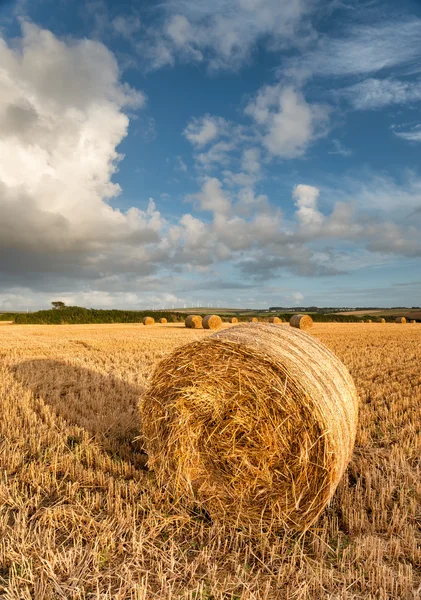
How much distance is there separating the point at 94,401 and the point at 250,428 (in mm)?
3890

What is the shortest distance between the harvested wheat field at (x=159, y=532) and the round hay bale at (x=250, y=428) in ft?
0.64

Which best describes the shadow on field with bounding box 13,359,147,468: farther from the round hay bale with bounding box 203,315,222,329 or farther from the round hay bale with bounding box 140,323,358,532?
the round hay bale with bounding box 203,315,222,329

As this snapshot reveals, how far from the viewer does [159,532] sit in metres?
3.27

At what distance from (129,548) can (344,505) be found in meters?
1.88

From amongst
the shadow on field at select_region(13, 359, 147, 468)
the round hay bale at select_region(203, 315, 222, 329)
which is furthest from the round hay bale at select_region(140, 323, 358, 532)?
the round hay bale at select_region(203, 315, 222, 329)

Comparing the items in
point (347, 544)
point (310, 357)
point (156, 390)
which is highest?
point (310, 357)

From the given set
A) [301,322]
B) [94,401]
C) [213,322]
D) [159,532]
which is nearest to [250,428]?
[159,532]

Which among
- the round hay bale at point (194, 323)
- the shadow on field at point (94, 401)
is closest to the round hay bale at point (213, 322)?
the round hay bale at point (194, 323)

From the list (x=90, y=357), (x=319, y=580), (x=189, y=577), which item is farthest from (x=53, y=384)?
(x=319, y=580)

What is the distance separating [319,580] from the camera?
272 centimetres

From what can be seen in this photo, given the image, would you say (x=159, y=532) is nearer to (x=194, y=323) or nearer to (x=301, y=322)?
(x=301, y=322)

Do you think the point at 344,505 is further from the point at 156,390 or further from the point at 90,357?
the point at 90,357

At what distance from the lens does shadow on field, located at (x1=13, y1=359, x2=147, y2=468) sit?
522 centimetres

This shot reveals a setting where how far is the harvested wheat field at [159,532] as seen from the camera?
2709mm
